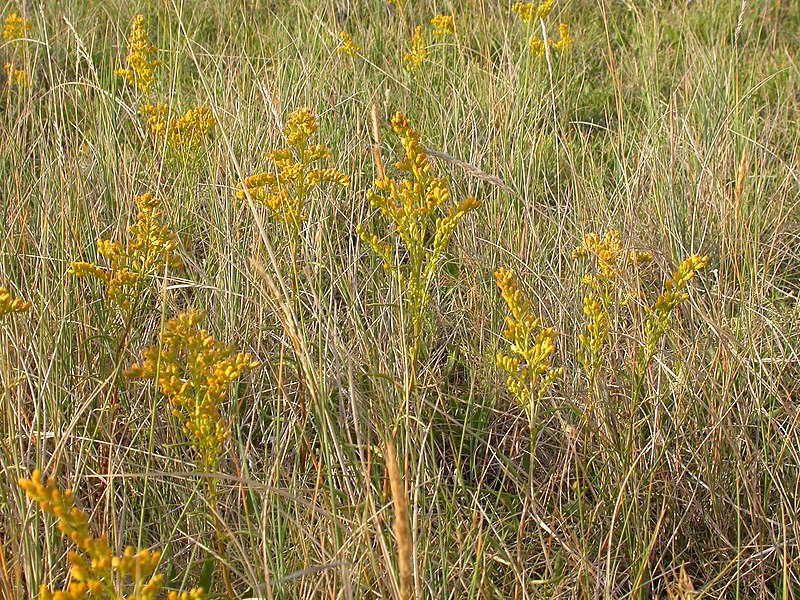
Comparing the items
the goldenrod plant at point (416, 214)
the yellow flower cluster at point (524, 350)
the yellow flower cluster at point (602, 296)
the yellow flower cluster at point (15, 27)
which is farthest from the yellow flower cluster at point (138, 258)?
the yellow flower cluster at point (15, 27)

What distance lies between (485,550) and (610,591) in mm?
218

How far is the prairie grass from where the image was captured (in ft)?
4.70

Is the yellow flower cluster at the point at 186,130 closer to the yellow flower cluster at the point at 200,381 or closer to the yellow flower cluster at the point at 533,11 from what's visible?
the yellow flower cluster at the point at 200,381

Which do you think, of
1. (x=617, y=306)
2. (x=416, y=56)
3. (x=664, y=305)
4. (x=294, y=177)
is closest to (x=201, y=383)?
(x=294, y=177)

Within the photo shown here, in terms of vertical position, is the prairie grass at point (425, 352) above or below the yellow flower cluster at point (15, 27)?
below

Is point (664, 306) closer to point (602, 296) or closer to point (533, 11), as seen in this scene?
point (602, 296)

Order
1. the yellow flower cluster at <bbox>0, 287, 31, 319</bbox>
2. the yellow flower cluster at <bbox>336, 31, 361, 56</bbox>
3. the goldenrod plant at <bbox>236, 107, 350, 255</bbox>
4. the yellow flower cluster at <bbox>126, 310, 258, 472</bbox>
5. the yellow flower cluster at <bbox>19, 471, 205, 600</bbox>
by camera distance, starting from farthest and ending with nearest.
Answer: the yellow flower cluster at <bbox>336, 31, 361, 56</bbox>, the goldenrod plant at <bbox>236, 107, 350, 255</bbox>, the yellow flower cluster at <bbox>0, 287, 31, 319</bbox>, the yellow flower cluster at <bbox>126, 310, 258, 472</bbox>, the yellow flower cluster at <bbox>19, 471, 205, 600</bbox>

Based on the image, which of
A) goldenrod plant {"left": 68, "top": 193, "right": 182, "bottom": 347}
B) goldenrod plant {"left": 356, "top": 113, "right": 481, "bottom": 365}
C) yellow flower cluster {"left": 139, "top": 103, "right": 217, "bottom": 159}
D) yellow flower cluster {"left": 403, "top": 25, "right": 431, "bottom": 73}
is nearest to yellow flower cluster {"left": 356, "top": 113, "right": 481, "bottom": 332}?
goldenrod plant {"left": 356, "top": 113, "right": 481, "bottom": 365}

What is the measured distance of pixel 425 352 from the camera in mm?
2014

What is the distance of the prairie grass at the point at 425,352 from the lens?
143 centimetres

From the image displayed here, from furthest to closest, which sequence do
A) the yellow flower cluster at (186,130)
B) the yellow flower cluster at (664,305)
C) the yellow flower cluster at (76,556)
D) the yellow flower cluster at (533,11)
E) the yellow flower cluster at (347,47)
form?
1. the yellow flower cluster at (347,47)
2. the yellow flower cluster at (533,11)
3. the yellow flower cluster at (186,130)
4. the yellow flower cluster at (664,305)
5. the yellow flower cluster at (76,556)

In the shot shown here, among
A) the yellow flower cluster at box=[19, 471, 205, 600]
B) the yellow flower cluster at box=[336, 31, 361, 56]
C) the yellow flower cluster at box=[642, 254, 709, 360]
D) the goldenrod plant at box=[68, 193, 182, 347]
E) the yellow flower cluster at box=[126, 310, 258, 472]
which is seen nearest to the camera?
the yellow flower cluster at box=[19, 471, 205, 600]

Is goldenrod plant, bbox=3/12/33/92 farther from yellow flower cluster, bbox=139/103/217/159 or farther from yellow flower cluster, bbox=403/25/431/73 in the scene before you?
yellow flower cluster, bbox=403/25/431/73

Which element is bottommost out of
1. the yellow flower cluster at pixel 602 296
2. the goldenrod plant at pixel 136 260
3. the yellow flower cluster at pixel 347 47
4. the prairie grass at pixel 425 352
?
the prairie grass at pixel 425 352
